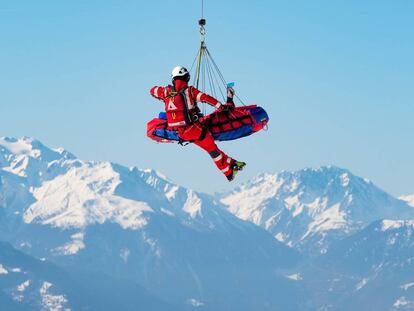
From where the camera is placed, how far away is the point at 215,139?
28.7 m

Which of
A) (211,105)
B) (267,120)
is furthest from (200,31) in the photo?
(267,120)

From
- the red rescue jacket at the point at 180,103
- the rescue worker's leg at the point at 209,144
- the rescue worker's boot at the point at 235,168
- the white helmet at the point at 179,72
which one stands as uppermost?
the white helmet at the point at 179,72

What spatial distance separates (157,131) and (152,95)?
194 cm

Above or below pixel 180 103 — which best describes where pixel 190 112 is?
below

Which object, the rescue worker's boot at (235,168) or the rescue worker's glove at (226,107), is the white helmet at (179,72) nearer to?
the rescue worker's glove at (226,107)

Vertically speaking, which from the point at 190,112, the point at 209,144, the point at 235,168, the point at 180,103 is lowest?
the point at 235,168

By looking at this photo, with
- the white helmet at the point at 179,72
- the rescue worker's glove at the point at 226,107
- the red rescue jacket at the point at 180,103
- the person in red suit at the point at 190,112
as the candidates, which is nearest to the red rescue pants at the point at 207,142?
the person in red suit at the point at 190,112

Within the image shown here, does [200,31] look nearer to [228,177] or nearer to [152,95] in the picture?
[152,95]

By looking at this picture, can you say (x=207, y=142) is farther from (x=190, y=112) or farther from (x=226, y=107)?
(x=226, y=107)

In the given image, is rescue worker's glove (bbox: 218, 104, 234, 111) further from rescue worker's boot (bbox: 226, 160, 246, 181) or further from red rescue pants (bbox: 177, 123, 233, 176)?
rescue worker's boot (bbox: 226, 160, 246, 181)

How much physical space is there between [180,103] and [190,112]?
18.2 inches

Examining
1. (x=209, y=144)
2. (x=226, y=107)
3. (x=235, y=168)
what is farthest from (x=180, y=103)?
(x=235, y=168)

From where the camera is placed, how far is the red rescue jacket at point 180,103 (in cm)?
2703

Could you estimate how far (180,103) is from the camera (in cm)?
2722
